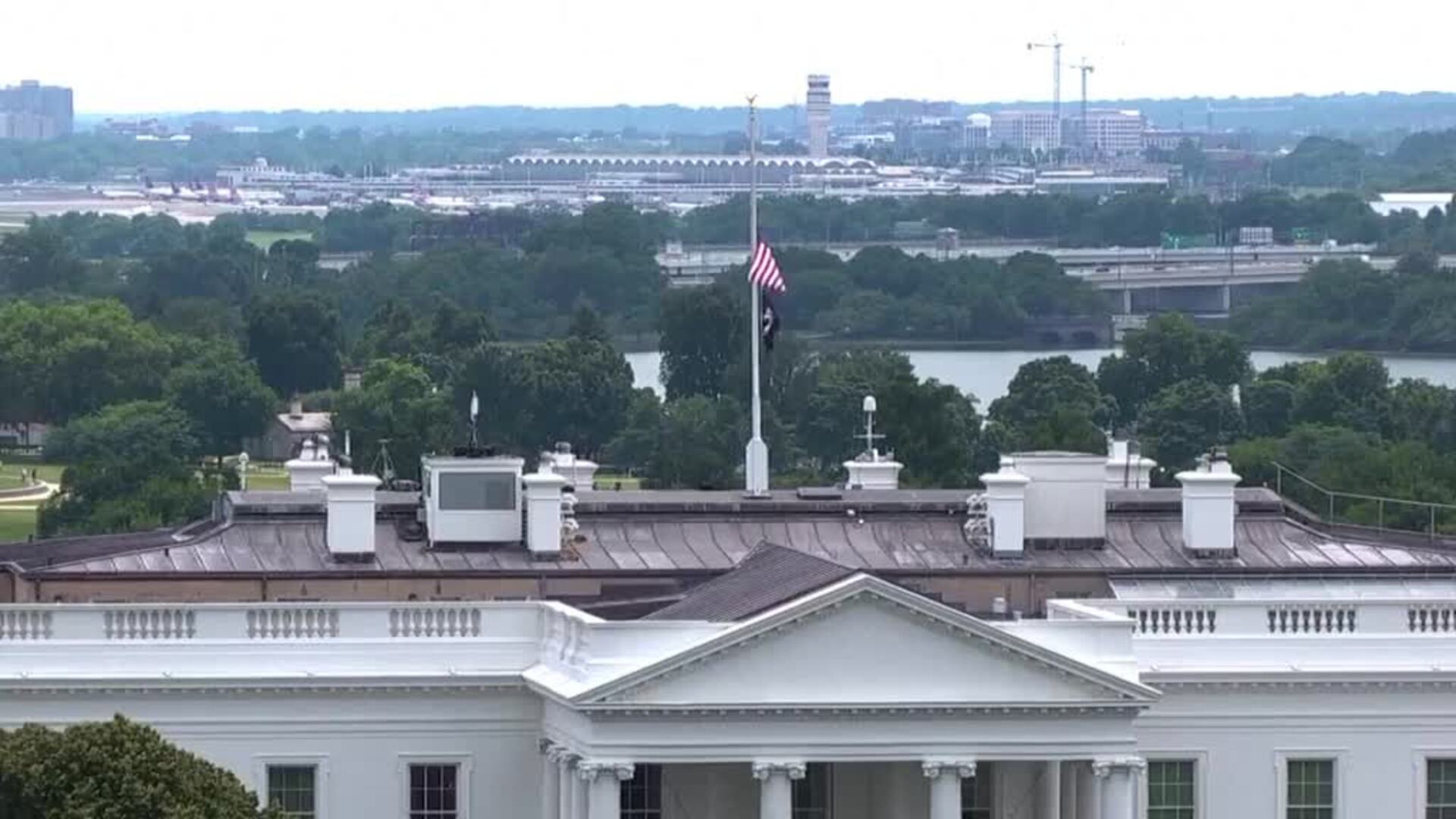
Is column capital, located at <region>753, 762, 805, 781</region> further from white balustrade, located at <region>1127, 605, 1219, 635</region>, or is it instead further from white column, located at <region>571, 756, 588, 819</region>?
white balustrade, located at <region>1127, 605, 1219, 635</region>

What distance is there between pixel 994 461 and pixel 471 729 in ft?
289

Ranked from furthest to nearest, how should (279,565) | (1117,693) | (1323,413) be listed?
(1323,413) < (279,565) < (1117,693)

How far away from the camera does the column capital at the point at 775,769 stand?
47.9 m

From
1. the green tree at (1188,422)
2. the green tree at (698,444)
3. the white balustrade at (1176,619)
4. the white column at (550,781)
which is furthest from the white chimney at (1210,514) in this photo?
the green tree at (1188,422)

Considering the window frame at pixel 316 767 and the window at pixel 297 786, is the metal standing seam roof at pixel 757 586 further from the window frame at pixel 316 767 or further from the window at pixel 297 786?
the window at pixel 297 786

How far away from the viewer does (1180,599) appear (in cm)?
5053

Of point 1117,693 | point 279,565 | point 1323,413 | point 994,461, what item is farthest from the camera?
point 1323,413

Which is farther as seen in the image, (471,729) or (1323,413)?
(1323,413)

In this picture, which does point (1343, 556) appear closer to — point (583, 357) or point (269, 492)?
point (269, 492)

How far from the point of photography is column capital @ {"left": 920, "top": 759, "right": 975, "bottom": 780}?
4816 cm

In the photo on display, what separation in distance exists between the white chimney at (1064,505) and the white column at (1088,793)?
537 centimetres

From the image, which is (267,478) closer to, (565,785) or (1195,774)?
(1195,774)

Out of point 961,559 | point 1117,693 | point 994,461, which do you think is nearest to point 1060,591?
point 961,559

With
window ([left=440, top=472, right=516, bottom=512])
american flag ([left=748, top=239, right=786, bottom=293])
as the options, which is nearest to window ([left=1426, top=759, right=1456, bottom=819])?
window ([left=440, top=472, right=516, bottom=512])
